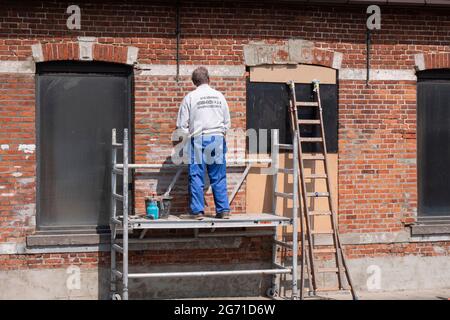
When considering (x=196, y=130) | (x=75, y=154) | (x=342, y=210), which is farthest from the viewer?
(x=342, y=210)

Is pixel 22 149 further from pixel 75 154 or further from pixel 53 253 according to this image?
pixel 53 253

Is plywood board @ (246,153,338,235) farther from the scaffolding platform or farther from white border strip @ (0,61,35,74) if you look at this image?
white border strip @ (0,61,35,74)

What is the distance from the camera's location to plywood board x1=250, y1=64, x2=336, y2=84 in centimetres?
1105

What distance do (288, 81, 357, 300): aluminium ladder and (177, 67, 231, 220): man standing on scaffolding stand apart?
3.70ft

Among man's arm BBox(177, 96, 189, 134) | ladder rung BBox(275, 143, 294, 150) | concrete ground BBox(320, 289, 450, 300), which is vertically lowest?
concrete ground BBox(320, 289, 450, 300)

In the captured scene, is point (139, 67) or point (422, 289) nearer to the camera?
point (139, 67)

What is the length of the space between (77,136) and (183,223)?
78.8 inches

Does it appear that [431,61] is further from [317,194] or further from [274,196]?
[274,196]

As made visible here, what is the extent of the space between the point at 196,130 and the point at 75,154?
6.02 ft

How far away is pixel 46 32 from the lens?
1032cm

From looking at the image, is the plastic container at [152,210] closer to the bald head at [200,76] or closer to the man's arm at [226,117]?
the man's arm at [226,117]

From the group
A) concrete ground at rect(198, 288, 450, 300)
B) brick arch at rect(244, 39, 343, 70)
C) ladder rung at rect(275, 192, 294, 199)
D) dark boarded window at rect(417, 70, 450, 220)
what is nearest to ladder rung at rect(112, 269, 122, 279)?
concrete ground at rect(198, 288, 450, 300)

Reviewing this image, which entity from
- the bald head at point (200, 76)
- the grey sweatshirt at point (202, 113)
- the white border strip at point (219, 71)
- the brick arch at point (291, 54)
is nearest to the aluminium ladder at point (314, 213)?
the brick arch at point (291, 54)

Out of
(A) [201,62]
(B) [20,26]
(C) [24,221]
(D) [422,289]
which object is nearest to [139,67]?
(A) [201,62]
